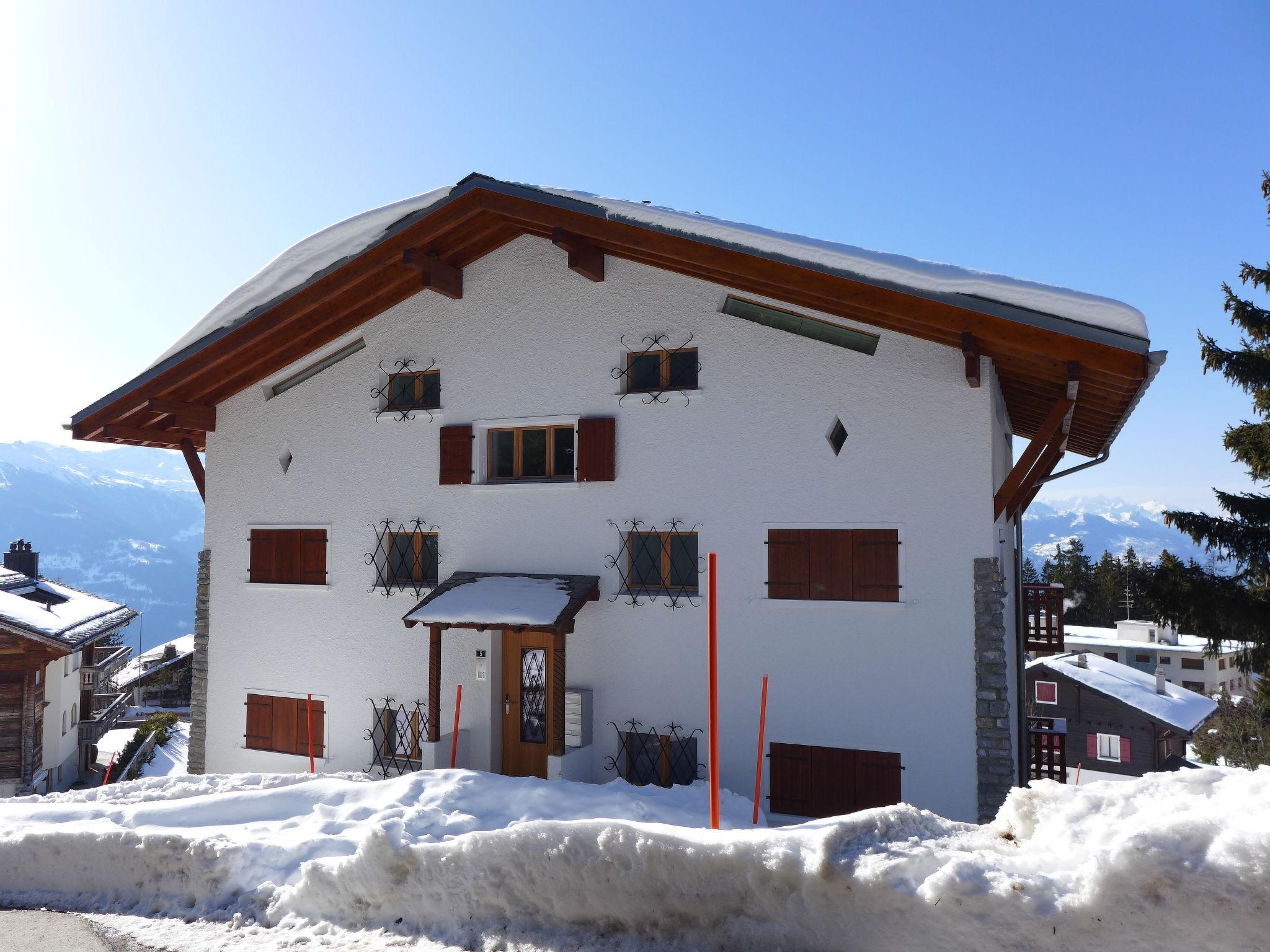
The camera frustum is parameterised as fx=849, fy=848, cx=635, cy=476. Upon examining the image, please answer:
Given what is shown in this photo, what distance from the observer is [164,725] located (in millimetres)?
24578

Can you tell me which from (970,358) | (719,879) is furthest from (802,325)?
(719,879)

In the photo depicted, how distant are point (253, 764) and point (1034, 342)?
1088 centimetres

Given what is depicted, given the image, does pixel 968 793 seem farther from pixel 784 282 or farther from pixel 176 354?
pixel 176 354

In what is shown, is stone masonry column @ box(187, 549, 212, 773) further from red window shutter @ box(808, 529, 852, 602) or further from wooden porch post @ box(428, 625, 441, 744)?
red window shutter @ box(808, 529, 852, 602)

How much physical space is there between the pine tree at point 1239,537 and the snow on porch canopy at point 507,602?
32.2 ft

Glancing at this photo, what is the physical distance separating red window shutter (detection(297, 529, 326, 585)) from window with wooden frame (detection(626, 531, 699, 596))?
440cm

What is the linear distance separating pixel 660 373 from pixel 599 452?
1.16 metres

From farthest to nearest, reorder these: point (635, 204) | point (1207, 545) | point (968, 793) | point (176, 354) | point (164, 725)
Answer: point (164, 725), point (1207, 545), point (176, 354), point (635, 204), point (968, 793)

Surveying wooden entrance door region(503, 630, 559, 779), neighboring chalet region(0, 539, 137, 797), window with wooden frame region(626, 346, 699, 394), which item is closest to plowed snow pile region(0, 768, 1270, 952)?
wooden entrance door region(503, 630, 559, 779)

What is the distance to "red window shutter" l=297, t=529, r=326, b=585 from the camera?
449 inches

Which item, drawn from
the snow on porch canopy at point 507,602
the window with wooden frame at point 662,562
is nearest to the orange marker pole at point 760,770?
the window with wooden frame at point 662,562

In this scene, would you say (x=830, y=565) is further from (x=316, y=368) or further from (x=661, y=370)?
(x=316, y=368)

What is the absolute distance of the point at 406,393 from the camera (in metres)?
11.2

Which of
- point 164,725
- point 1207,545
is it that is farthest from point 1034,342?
point 164,725
